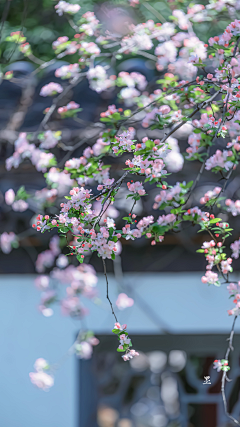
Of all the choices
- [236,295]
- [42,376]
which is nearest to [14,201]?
[42,376]

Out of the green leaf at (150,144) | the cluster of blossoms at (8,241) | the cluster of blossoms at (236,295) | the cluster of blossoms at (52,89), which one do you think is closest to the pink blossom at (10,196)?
the cluster of blossoms at (8,241)

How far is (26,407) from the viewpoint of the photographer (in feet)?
10.3

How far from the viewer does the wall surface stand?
10.3 feet

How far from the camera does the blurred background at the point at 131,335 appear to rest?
3104 millimetres

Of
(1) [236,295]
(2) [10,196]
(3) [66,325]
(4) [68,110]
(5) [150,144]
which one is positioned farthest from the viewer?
(3) [66,325]

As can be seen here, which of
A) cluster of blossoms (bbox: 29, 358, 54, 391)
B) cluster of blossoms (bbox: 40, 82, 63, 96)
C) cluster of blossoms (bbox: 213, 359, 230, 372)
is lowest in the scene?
cluster of blossoms (bbox: 29, 358, 54, 391)

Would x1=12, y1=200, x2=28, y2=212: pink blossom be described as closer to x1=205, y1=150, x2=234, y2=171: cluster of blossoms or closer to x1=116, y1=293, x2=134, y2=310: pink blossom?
x1=116, y1=293, x2=134, y2=310: pink blossom

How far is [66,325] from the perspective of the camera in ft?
10.7

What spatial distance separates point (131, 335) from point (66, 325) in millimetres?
545

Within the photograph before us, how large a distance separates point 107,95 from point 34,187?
1.21 m

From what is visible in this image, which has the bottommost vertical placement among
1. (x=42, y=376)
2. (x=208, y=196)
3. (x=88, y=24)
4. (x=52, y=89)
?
(x=42, y=376)

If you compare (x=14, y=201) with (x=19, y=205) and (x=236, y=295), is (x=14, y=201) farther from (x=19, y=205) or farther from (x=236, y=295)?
(x=236, y=295)

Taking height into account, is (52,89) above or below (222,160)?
above

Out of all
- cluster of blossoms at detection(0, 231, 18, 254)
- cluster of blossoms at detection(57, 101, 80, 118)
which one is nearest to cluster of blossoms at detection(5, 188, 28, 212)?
cluster of blossoms at detection(0, 231, 18, 254)
